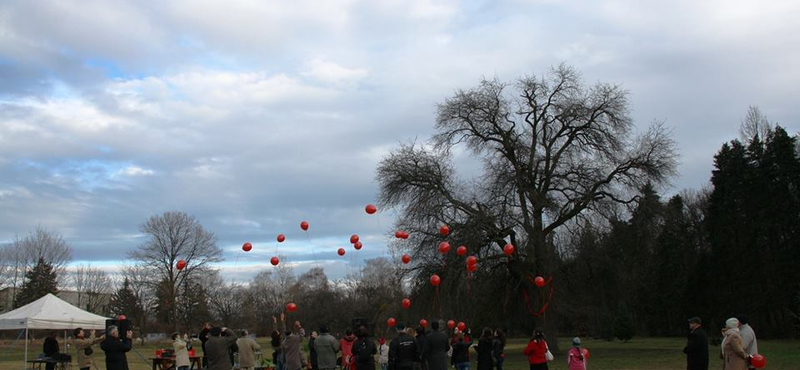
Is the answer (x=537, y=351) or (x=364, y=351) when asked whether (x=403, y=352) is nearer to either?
(x=364, y=351)

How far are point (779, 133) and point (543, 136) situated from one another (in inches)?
825

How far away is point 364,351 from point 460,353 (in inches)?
155

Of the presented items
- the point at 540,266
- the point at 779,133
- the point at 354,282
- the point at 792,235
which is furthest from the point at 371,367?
the point at 354,282

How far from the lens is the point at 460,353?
15992 mm

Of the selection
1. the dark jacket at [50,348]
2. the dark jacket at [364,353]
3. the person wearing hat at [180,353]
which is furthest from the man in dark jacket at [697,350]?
the dark jacket at [50,348]

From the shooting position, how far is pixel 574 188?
31.3m

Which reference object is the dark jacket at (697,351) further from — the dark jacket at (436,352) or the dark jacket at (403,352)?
the dark jacket at (403,352)

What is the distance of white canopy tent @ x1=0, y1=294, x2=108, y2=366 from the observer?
74.2ft

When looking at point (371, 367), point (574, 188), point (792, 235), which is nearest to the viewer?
point (371, 367)

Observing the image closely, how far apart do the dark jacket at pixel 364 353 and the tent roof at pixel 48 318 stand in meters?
15.0

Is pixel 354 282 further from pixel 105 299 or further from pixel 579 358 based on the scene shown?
pixel 579 358

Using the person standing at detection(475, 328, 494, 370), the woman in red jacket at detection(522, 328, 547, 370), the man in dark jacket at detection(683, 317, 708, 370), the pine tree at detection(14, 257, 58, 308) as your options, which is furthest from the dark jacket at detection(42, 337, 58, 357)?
the pine tree at detection(14, 257, 58, 308)

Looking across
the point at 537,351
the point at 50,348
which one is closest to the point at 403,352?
the point at 537,351

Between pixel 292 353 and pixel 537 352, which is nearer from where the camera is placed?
pixel 537 352
